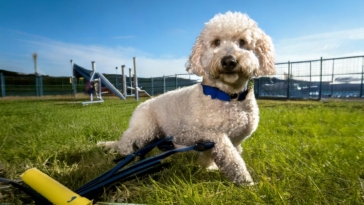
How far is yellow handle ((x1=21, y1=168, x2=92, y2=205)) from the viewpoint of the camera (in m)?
1.21

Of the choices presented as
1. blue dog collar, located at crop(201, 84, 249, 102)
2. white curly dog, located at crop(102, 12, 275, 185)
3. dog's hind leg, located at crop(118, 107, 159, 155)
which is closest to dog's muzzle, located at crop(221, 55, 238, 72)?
white curly dog, located at crop(102, 12, 275, 185)

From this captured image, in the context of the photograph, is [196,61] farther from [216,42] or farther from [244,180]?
[244,180]

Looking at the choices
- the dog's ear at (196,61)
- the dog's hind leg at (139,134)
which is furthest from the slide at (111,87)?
the dog's ear at (196,61)

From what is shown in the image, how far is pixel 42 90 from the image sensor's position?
934 inches

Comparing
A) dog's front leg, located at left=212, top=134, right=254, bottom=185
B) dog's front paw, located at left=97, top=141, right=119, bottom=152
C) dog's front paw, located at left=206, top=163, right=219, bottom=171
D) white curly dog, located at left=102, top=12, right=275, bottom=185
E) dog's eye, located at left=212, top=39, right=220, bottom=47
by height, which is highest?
dog's eye, located at left=212, top=39, right=220, bottom=47

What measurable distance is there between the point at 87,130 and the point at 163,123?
4.85 ft

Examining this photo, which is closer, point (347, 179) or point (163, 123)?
point (347, 179)

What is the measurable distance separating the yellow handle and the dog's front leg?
100 cm

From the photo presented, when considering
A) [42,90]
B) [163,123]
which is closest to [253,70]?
[163,123]

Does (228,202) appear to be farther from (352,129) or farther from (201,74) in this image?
(352,129)

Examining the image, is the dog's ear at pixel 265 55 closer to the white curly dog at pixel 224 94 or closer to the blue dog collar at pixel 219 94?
the white curly dog at pixel 224 94

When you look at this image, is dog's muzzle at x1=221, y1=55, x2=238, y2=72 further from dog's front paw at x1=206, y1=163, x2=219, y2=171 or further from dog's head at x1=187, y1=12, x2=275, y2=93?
dog's front paw at x1=206, y1=163, x2=219, y2=171

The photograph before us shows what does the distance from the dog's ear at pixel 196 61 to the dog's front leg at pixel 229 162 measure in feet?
2.08

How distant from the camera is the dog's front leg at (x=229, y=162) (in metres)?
1.81
